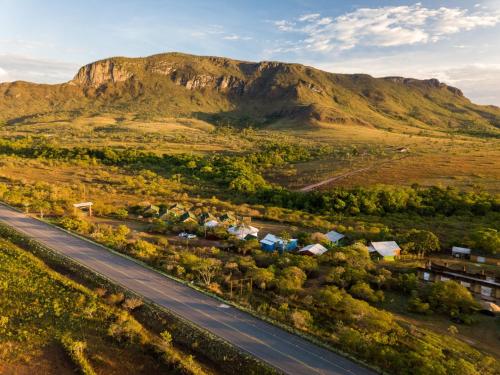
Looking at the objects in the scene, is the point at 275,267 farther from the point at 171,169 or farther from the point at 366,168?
the point at 171,169

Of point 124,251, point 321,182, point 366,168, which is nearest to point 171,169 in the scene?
point 321,182

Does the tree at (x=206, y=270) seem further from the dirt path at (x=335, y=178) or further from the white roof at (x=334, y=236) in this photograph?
the dirt path at (x=335, y=178)

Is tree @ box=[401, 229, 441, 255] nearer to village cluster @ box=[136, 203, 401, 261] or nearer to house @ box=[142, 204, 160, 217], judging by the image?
village cluster @ box=[136, 203, 401, 261]

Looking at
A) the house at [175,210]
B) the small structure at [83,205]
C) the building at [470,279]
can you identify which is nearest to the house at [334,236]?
the building at [470,279]

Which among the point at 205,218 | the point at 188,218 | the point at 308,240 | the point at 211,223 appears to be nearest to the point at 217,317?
the point at 308,240

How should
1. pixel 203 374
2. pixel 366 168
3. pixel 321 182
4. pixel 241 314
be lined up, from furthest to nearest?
pixel 366 168, pixel 321 182, pixel 241 314, pixel 203 374

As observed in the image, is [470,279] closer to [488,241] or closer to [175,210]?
[488,241]
